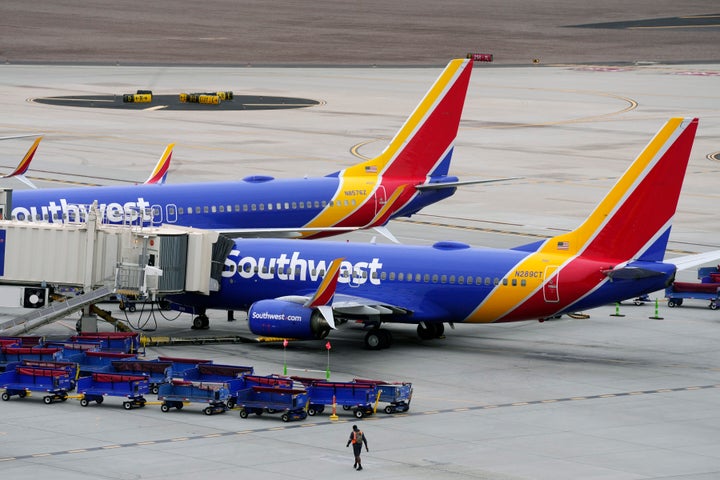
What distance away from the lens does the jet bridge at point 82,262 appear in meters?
54.8

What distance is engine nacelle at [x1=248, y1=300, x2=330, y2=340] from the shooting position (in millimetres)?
52438

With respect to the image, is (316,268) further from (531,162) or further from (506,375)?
(531,162)

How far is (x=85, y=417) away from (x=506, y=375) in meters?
15.3

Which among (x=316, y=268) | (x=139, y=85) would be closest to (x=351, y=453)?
(x=316, y=268)

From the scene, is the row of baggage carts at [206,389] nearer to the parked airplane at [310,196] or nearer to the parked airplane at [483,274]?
the parked airplane at [483,274]

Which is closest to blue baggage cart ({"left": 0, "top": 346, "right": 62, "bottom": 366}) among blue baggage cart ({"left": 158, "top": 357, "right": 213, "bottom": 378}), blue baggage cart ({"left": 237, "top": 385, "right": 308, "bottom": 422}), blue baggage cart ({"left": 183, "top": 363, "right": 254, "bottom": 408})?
blue baggage cart ({"left": 158, "top": 357, "right": 213, "bottom": 378})

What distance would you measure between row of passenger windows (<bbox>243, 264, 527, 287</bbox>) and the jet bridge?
3.80 meters

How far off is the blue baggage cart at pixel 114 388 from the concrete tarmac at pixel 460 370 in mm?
486

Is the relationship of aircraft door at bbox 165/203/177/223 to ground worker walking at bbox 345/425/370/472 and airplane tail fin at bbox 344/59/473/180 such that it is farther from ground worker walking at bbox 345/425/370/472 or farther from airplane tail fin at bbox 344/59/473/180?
ground worker walking at bbox 345/425/370/472

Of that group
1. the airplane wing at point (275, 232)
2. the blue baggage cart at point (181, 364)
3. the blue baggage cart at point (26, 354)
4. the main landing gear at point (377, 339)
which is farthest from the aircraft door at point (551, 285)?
the blue baggage cart at point (26, 354)

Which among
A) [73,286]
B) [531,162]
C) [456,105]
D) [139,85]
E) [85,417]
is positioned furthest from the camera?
[139,85]

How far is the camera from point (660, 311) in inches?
2539

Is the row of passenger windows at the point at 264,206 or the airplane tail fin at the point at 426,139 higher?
the airplane tail fin at the point at 426,139

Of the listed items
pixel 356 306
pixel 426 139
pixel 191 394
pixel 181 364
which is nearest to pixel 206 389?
pixel 191 394
